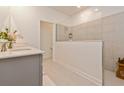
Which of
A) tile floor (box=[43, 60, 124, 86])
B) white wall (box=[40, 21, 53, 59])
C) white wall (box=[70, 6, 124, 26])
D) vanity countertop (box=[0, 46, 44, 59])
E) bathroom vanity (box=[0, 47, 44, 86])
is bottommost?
tile floor (box=[43, 60, 124, 86])

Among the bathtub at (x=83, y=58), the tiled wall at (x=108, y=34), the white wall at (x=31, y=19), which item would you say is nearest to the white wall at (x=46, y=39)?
the white wall at (x=31, y=19)

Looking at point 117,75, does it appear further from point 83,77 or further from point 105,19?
point 105,19

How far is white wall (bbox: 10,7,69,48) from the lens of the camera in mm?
1511

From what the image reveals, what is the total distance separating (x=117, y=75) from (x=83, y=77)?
1.42ft

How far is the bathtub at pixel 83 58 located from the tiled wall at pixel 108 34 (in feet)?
0.26

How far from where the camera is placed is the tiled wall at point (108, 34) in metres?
1.71

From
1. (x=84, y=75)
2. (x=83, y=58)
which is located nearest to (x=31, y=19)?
(x=83, y=58)

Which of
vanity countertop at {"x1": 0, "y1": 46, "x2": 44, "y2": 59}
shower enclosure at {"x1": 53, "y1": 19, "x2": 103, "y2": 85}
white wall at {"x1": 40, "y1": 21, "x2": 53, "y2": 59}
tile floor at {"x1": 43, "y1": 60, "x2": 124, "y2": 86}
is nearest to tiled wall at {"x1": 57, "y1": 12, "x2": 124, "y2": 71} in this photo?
shower enclosure at {"x1": 53, "y1": 19, "x2": 103, "y2": 85}

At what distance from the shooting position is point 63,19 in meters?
1.81

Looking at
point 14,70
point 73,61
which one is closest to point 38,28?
point 14,70

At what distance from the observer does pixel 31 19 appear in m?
1.59

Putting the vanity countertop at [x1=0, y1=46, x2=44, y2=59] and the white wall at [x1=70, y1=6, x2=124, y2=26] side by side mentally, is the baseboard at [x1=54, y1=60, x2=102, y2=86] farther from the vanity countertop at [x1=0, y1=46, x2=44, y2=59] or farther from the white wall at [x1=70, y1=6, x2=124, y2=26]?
the white wall at [x1=70, y1=6, x2=124, y2=26]

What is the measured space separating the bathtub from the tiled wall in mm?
79

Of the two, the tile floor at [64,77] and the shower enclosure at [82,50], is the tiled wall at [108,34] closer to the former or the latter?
the shower enclosure at [82,50]
